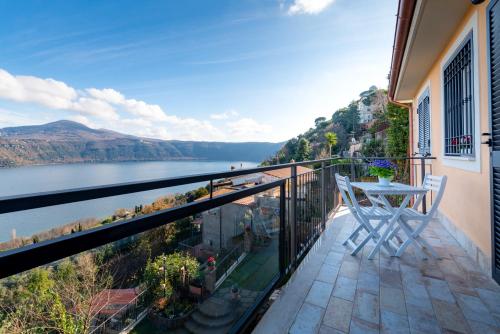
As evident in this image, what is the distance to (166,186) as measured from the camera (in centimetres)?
99

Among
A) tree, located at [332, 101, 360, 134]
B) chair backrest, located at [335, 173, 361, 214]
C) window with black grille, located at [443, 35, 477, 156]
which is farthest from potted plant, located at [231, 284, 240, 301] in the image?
tree, located at [332, 101, 360, 134]

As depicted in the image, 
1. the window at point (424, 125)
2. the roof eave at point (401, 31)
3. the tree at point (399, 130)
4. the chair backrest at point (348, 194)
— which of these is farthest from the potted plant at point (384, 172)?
the tree at point (399, 130)

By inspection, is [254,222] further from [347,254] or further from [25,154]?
[25,154]

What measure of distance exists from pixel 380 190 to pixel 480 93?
1.34 m

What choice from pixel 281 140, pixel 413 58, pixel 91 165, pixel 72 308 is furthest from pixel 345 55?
pixel 281 140

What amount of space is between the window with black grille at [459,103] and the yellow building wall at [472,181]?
0.21 m

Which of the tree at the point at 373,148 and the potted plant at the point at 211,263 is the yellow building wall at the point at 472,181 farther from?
the tree at the point at 373,148

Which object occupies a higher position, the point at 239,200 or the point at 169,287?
the point at 239,200

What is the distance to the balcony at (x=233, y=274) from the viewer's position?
747mm

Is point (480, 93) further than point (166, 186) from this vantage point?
Yes

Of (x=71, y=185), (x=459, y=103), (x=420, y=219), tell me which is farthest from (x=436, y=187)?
(x=71, y=185)

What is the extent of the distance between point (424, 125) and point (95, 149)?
22.7 meters

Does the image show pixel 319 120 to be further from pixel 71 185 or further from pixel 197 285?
pixel 197 285

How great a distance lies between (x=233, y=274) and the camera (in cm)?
148
